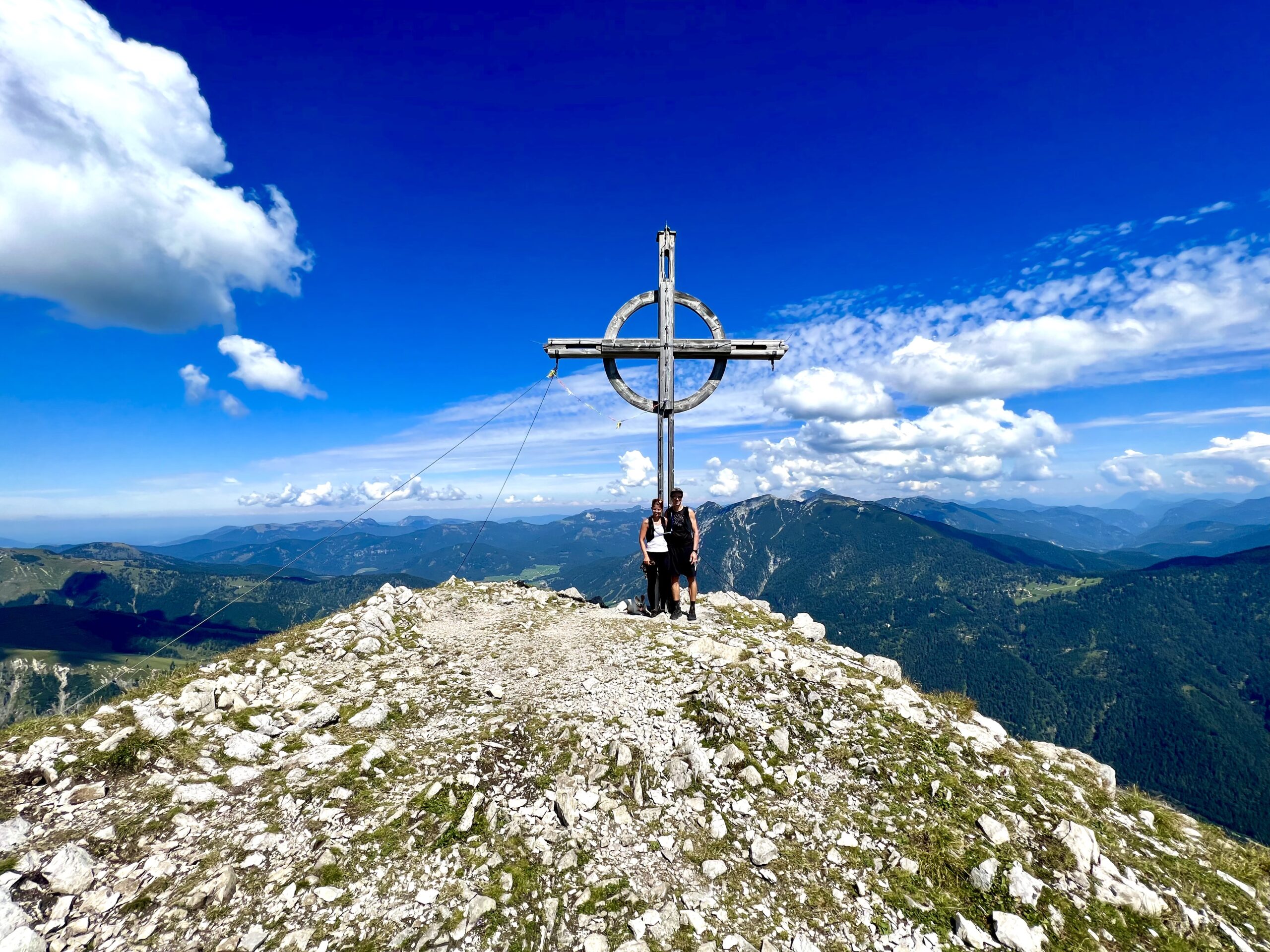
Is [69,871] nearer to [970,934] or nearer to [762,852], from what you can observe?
[762,852]

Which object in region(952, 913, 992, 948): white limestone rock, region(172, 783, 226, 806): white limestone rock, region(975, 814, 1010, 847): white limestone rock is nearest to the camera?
region(952, 913, 992, 948): white limestone rock

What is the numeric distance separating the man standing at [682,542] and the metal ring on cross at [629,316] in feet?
9.95

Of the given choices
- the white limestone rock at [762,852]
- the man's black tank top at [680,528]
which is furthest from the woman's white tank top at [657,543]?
the white limestone rock at [762,852]

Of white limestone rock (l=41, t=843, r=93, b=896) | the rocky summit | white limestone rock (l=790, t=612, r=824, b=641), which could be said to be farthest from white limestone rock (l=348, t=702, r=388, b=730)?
white limestone rock (l=790, t=612, r=824, b=641)

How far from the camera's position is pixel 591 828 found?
22.3ft

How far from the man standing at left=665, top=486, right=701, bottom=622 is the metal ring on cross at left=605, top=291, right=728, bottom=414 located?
303 cm

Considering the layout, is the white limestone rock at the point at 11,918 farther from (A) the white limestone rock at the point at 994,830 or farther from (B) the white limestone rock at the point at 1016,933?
(A) the white limestone rock at the point at 994,830

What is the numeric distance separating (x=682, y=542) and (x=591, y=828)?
8.27 meters

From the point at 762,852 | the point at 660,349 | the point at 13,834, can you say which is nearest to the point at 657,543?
the point at 660,349

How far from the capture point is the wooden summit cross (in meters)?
16.0

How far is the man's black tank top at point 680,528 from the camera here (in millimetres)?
14320

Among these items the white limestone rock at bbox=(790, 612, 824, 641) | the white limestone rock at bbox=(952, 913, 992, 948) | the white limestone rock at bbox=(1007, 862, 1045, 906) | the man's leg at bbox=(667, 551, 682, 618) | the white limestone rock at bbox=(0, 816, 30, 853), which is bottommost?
the white limestone rock at bbox=(952, 913, 992, 948)

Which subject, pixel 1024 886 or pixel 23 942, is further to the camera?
pixel 1024 886

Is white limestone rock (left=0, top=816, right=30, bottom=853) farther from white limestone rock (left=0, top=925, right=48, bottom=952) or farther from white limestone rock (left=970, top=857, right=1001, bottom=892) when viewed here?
white limestone rock (left=970, top=857, right=1001, bottom=892)
